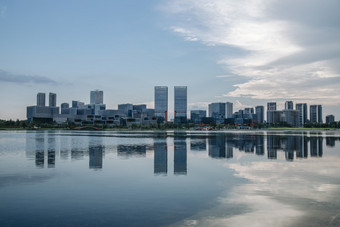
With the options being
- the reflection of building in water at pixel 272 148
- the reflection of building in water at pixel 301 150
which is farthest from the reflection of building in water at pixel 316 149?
the reflection of building in water at pixel 272 148

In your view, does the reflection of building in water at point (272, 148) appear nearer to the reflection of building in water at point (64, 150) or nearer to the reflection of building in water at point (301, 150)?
the reflection of building in water at point (301, 150)

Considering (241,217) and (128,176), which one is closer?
(241,217)

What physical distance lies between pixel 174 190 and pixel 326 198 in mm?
10202

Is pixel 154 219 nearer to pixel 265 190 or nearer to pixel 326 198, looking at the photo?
pixel 265 190

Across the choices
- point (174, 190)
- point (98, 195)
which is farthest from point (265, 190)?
point (98, 195)

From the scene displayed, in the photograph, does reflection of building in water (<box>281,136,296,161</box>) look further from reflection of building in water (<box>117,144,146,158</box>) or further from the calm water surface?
reflection of building in water (<box>117,144,146,158</box>)

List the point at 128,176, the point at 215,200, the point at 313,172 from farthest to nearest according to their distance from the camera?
1. the point at 313,172
2. the point at 128,176
3. the point at 215,200

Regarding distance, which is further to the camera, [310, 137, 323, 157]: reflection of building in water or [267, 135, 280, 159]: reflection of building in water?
[310, 137, 323, 157]: reflection of building in water

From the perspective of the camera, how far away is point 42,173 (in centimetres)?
2719

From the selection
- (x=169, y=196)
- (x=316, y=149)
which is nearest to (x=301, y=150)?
(x=316, y=149)

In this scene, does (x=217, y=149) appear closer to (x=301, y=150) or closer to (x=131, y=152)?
(x=301, y=150)

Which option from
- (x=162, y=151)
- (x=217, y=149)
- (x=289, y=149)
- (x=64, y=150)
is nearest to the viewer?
(x=162, y=151)

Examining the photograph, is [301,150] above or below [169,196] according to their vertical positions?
below

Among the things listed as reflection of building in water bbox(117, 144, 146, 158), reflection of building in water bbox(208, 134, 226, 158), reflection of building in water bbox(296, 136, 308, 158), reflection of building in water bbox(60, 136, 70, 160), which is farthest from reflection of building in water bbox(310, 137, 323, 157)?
reflection of building in water bbox(60, 136, 70, 160)
